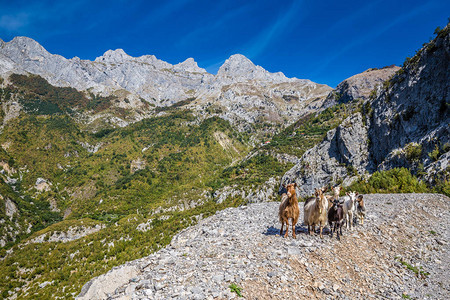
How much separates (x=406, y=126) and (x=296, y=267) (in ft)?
118

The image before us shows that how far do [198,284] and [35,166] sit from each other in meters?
180

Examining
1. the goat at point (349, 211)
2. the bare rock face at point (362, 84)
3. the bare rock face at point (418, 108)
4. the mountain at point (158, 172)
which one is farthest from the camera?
the bare rock face at point (362, 84)

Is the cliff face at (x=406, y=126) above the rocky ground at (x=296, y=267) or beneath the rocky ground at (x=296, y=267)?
above

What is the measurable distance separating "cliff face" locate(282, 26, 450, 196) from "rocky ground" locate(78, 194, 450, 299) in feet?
48.1

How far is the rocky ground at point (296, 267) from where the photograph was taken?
20.1 ft

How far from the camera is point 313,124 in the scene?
6634 inches

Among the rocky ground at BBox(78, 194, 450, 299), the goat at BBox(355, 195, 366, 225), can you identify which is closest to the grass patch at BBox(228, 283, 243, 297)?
the rocky ground at BBox(78, 194, 450, 299)

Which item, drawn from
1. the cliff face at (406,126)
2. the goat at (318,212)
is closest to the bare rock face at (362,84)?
the cliff face at (406,126)

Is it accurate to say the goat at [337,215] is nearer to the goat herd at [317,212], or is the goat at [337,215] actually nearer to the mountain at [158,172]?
the goat herd at [317,212]

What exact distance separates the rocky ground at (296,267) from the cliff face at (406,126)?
48.1ft

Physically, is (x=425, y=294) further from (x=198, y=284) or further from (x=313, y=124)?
(x=313, y=124)

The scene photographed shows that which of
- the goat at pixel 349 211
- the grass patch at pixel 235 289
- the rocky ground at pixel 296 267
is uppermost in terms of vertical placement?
the goat at pixel 349 211

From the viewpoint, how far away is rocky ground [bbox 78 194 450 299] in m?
6.14

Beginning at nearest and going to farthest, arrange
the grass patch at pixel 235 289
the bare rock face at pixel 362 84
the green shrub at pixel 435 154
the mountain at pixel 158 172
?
the grass patch at pixel 235 289 → the green shrub at pixel 435 154 → the mountain at pixel 158 172 → the bare rock face at pixel 362 84
